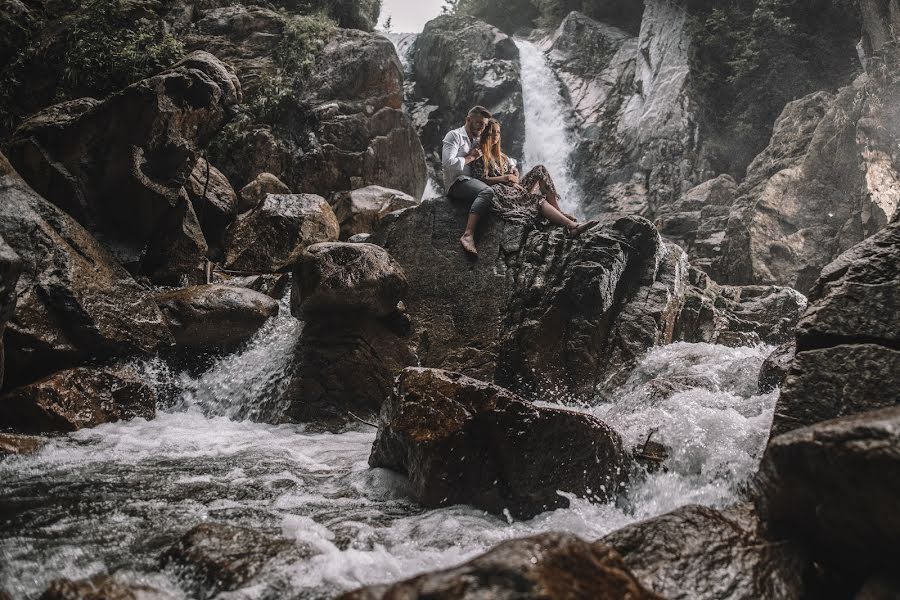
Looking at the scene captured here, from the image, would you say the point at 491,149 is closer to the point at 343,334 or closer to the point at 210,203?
the point at 343,334

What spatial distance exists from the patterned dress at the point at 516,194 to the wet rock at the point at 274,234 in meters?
3.72

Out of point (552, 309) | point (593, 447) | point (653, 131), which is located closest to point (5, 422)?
point (593, 447)

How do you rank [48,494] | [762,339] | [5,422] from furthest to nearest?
[762,339], [5,422], [48,494]

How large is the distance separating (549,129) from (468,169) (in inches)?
571

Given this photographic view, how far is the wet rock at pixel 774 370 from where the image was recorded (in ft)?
17.2

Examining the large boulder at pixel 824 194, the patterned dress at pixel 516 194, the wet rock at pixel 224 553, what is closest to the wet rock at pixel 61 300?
the wet rock at pixel 224 553

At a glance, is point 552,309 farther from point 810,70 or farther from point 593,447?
point 810,70

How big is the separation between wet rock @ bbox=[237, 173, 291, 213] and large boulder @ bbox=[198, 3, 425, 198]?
4.01ft

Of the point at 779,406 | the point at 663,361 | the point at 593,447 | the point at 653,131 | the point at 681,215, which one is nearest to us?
the point at 779,406

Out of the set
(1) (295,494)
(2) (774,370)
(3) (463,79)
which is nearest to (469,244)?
(2) (774,370)

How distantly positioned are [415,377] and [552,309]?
10.9 ft

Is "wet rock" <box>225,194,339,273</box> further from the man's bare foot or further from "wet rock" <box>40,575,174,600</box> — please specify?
"wet rock" <box>40,575,174,600</box>

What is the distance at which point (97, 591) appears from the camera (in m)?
1.97

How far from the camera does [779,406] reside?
3.11 meters
